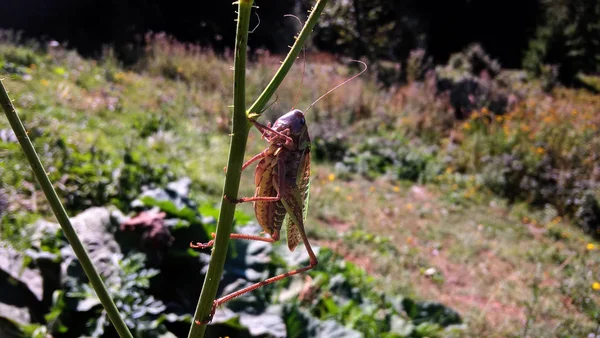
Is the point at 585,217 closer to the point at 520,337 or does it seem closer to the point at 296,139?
the point at 520,337

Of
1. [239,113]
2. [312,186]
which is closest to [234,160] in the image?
[239,113]

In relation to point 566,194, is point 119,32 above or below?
above

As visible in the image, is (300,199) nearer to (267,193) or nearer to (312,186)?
(267,193)

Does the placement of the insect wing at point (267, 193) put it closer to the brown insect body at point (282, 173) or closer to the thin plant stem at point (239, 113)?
the brown insect body at point (282, 173)

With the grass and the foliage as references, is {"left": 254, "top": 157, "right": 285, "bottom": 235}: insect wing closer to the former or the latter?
the foliage

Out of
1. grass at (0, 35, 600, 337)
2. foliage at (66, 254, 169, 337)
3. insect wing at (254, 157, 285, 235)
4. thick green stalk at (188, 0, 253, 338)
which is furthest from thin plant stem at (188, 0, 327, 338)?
grass at (0, 35, 600, 337)

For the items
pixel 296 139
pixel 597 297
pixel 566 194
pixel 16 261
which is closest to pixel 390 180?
pixel 566 194
